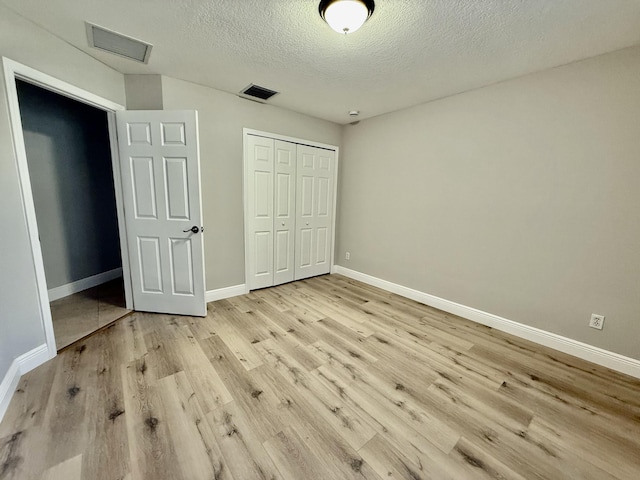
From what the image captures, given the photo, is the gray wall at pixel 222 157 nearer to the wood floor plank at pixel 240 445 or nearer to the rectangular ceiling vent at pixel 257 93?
the rectangular ceiling vent at pixel 257 93

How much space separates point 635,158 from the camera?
190 cm

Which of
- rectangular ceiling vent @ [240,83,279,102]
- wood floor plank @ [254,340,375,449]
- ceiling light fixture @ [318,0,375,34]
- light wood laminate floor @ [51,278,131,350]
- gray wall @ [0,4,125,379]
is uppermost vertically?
rectangular ceiling vent @ [240,83,279,102]

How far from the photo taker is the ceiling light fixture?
1.45 m

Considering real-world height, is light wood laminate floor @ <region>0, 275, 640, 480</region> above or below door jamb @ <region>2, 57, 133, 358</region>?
below

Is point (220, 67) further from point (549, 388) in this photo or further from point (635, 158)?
point (549, 388)

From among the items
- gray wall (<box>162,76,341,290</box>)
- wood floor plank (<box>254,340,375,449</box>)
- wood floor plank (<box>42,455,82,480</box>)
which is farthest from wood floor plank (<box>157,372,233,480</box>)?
gray wall (<box>162,76,341,290</box>)

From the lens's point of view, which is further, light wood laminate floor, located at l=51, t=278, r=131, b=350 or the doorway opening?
the doorway opening

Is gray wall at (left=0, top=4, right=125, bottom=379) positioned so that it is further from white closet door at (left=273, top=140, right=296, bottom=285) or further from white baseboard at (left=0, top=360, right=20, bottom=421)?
white closet door at (left=273, top=140, right=296, bottom=285)

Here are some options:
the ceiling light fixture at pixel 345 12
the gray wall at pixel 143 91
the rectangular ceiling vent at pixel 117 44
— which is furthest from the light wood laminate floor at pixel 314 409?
the rectangular ceiling vent at pixel 117 44

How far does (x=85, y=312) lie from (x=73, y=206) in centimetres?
148

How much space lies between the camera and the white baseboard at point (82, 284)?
3.06 m

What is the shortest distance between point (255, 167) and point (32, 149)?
2.43 metres

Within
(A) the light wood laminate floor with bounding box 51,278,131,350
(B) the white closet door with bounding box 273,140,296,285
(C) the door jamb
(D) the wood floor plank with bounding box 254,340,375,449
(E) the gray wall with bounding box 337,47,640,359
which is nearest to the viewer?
(D) the wood floor plank with bounding box 254,340,375,449

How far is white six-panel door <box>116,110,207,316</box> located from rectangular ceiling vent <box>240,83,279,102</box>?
A: 2.45 feet
